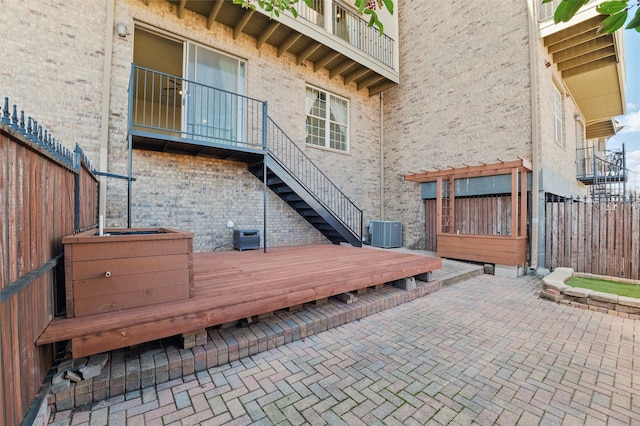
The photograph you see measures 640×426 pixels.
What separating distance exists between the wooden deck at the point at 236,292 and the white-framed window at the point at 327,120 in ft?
13.8

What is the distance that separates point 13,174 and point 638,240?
345 inches

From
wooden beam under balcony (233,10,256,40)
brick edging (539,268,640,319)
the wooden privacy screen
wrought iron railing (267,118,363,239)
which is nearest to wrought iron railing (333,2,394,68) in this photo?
wooden beam under balcony (233,10,256,40)

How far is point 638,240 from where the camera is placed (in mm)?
5430

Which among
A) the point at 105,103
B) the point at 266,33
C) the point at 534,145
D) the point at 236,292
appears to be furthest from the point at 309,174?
the point at 534,145

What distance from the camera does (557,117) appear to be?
821 cm

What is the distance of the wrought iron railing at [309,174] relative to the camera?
704cm

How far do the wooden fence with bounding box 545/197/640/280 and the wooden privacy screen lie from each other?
0.69 meters

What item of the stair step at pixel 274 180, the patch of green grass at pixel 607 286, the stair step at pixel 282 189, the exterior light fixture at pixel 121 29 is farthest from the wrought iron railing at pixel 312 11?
the patch of green grass at pixel 607 286

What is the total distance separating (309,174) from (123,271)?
5.88 meters

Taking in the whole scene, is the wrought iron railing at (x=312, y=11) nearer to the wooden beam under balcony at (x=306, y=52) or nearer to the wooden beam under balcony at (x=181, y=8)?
the wooden beam under balcony at (x=306, y=52)

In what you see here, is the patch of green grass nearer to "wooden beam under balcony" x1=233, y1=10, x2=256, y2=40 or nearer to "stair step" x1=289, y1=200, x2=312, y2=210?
"stair step" x1=289, y1=200, x2=312, y2=210

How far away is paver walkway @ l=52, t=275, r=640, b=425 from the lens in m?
1.96

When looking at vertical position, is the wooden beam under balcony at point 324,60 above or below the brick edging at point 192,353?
above

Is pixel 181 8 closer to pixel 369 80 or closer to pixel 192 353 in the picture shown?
pixel 369 80
